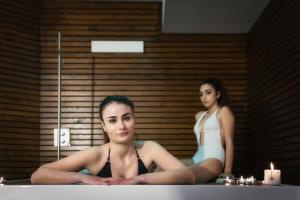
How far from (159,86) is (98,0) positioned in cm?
150

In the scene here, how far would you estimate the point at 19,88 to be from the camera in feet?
20.4

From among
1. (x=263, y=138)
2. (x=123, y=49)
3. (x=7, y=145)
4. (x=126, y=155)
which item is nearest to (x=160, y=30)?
(x=123, y=49)

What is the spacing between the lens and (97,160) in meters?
2.49

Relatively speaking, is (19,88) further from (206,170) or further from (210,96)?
(206,170)

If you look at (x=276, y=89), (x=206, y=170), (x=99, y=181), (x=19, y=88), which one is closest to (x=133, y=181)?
(x=99, y=181)

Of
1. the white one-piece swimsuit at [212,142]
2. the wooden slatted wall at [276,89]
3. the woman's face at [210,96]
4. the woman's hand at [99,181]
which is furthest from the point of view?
the wooden slatted wall at [276,89]

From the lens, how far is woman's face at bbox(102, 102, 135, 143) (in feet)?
7.57

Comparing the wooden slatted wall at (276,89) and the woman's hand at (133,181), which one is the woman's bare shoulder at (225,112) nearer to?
the wooden slatted wall at (276,89)

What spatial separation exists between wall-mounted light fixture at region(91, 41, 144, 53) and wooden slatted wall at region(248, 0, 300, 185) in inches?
60.9

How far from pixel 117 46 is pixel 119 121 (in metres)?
4.44

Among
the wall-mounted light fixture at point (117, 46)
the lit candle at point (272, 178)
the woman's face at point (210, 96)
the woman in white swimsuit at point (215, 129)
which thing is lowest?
the lit candle at point (272, 178)

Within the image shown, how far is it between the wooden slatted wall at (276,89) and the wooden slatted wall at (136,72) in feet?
1.42

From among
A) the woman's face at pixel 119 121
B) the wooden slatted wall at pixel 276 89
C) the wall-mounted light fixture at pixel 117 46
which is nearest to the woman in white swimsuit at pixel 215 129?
the wooden slatted wall at pixel 276 89

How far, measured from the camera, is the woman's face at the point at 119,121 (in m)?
2.31
